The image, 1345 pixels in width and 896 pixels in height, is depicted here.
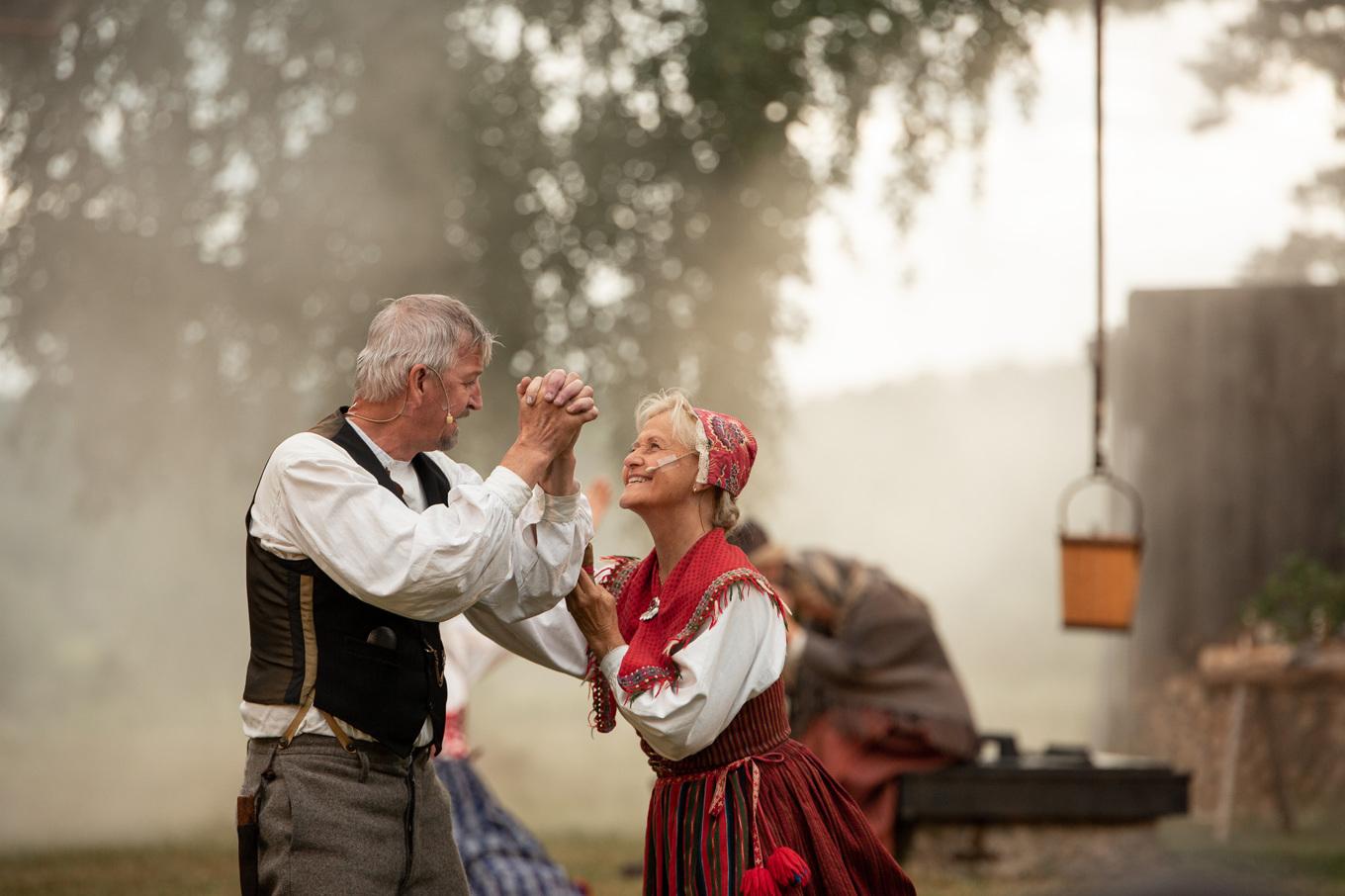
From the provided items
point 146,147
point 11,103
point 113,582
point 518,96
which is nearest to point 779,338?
point 518,96

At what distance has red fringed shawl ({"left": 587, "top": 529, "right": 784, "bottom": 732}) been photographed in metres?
2.70

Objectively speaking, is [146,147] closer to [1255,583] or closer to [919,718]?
[919,718]

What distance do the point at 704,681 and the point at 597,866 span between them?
4.36m

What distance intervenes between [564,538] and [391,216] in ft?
18.1

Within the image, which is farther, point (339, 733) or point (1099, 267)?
point (1099, 267)

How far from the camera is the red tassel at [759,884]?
2662 mm

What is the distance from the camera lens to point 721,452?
9.41 ft

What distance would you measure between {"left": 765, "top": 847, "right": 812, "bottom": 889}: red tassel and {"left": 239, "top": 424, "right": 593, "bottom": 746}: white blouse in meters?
0.69

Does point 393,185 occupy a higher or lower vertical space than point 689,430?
higher

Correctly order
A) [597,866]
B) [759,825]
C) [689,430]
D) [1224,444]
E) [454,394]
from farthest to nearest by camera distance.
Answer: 1. [1224,444]
2. [597,866]
3. [689,430]
4. [759,825]
5. [454,394]

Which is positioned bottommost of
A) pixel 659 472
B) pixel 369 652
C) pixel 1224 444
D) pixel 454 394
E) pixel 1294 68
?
pixel 369 652

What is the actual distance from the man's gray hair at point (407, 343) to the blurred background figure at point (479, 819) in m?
1.76

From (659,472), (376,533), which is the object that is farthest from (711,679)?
(376,533)

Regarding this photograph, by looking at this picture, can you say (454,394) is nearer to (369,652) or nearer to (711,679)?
(369,652)
